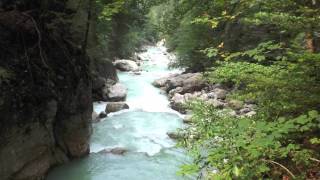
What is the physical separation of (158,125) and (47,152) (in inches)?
183

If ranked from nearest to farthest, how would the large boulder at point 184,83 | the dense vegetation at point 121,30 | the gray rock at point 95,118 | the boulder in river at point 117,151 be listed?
the boulder in river at point 117,151
the gray rock at point 95,118
the dense vegetation at point 121,30
the large boulder at point 184,83

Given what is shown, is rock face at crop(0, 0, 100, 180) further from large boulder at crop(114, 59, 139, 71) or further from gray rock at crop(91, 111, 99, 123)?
large boulder at crop(114, 59, 139, 71)

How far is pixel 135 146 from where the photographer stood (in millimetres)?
10453

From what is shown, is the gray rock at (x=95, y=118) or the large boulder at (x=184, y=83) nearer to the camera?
the gray rock at (x=95, y=118)

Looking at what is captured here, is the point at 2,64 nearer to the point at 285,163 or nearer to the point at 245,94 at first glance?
the point at 245,94

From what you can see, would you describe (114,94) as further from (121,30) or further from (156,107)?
(121,30)

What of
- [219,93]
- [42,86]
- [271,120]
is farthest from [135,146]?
[271,120]

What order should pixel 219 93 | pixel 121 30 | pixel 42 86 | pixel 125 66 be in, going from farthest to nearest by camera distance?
pixel 125 66, pixel 121 30, pixel 219 93, pixel 42 86

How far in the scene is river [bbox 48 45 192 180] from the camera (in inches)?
338

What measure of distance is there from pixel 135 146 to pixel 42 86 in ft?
10.8

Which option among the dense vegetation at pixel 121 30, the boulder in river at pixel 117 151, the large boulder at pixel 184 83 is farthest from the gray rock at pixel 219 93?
the boulder in river at pixel 117 151

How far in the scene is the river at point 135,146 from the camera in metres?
8.59

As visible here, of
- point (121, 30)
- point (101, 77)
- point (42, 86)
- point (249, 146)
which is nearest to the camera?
point (249, 146)

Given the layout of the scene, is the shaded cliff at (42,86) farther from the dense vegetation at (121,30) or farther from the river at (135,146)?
the dense vegetation at (121,30)
